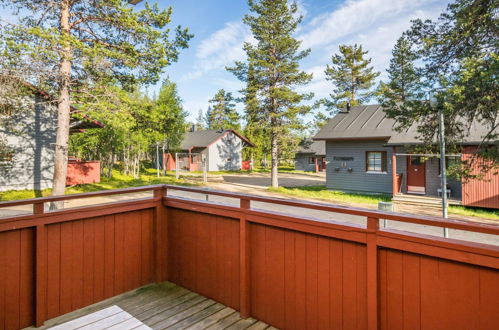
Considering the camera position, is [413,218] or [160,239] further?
[160,239]

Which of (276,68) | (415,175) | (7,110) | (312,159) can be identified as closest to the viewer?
(7,110)

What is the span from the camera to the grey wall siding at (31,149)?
36.3 feet

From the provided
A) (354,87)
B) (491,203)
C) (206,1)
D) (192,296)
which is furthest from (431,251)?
(354,87)

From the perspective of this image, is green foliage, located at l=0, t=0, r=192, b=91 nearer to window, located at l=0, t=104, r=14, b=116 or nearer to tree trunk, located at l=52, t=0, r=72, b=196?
tree trunk, located at l=52, t=0, r=72, b=196

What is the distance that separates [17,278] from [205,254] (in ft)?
5.69

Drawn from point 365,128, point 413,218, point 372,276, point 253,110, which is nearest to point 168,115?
point 253,110

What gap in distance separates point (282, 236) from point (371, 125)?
507 inches

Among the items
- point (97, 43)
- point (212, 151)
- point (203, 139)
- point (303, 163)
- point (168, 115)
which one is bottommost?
point (303, 163)

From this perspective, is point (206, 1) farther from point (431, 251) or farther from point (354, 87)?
point (354, 87)

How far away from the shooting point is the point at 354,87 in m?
28.7

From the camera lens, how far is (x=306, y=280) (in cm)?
240

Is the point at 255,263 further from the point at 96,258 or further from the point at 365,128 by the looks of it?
the point at 365,128

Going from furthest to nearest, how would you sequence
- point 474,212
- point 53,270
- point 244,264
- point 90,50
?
1. point 474,212
2. point 90,50
3. point 244,264
4. point 53,270

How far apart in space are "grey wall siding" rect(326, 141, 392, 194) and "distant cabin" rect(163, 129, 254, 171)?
628 inches
